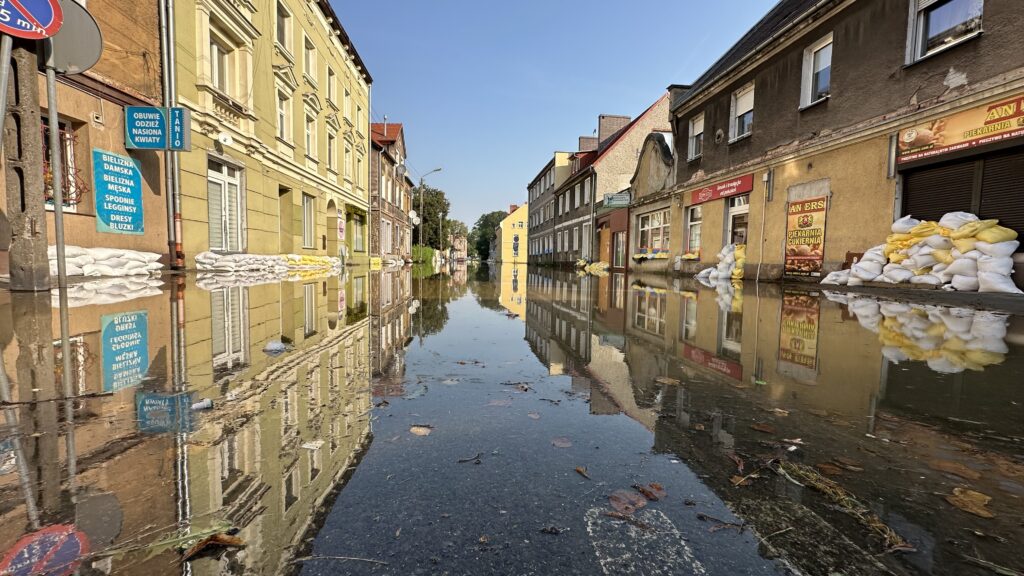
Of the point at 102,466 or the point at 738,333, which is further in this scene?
the point at 738,333

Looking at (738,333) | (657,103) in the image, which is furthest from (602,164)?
(738,333)

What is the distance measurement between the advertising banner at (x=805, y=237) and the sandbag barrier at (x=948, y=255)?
1.68 metres

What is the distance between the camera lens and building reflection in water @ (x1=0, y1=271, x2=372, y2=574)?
1.26m

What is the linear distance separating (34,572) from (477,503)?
1120mm

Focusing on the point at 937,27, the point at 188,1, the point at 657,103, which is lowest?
the point at 937,27

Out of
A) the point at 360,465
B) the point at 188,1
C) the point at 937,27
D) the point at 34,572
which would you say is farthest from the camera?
the point at 188,1

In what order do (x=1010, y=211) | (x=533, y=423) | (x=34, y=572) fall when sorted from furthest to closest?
(x=1010, y=211) → (x=533, y=423) → (x=34, y=572)

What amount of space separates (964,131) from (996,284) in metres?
2.96

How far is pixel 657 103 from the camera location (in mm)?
27172

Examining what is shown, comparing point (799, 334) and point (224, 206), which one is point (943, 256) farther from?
point (224, 206)

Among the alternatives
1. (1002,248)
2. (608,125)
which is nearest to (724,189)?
(1002,248)

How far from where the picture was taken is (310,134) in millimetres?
19031

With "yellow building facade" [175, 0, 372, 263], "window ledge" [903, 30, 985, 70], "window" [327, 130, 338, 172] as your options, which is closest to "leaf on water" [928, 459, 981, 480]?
"window ledge" [903, 30, 985, 70]

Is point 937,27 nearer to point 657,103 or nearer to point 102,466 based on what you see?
point 102,466
